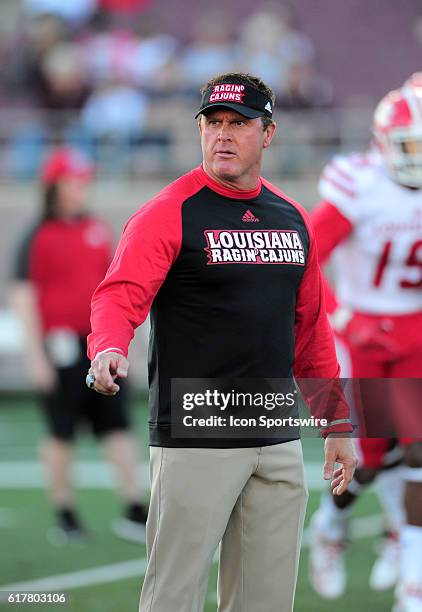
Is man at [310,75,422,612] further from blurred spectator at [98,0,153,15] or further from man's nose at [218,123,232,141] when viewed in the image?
blurred spectator at [98,0,153,15]

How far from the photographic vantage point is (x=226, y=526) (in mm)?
3504

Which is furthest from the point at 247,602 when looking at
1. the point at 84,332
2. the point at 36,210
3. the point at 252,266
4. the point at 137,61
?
the point at 137,61

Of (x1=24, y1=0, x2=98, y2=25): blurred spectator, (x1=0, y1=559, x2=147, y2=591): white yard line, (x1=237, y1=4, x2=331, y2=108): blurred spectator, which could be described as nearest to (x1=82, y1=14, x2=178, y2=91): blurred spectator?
(x1=24, y1=0, x2=98, y2=25): blurred spectator

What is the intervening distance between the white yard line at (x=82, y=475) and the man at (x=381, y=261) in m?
3.07

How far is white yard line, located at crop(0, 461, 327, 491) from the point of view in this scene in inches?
340

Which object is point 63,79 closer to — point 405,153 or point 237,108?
point 405,153

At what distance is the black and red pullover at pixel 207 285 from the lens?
10.8ft

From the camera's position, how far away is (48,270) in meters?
7.08

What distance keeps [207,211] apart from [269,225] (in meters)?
0.21

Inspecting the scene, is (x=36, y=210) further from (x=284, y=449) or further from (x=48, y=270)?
(x=284, y=449)

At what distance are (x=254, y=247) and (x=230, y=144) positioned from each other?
12.4 inches

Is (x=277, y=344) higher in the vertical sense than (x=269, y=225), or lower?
Answer: lower

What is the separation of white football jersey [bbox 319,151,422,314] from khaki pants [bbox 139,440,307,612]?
6.08ft

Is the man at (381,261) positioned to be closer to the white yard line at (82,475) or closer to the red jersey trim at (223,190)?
the red jersey trim at (223,190)
